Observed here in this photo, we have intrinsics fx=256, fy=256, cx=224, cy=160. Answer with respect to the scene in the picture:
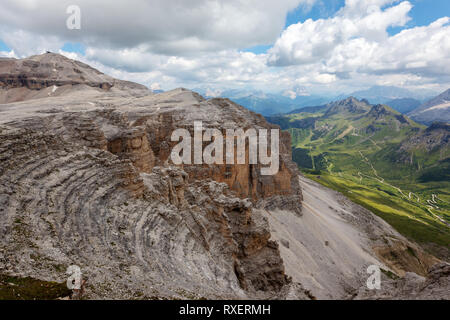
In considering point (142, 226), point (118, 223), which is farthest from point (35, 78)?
point (142, 226)

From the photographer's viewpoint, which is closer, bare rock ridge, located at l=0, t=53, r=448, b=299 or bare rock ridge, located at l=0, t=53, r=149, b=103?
bare rock ridge, located at l=0, t=53, r=448, b=299

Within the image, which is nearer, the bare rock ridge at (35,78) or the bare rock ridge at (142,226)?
the bare rock ridge at (142,226)

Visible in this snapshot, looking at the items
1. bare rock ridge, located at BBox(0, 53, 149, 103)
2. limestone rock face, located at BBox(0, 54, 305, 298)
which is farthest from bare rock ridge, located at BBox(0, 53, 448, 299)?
bare rock ridge, located at BBox(0, 53, 149, 103)

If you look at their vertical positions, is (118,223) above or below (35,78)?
below

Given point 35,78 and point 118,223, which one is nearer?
point 118,223

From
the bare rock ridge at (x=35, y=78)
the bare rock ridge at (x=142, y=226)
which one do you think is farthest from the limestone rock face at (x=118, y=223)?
the bare rock ridge at (x=35, y=78)

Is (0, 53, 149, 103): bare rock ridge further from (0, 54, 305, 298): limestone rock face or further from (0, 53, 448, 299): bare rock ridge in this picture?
(0, 54, 305, 298): limestone rock face

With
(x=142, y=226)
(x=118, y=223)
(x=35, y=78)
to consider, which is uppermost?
(x=35, y=78)

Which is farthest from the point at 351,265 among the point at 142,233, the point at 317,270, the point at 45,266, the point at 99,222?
the point at 45,266

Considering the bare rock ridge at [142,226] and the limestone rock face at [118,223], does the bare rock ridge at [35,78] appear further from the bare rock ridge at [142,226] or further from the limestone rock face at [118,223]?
the limestone rock face at [118,223]

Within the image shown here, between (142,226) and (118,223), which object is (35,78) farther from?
(142,226)

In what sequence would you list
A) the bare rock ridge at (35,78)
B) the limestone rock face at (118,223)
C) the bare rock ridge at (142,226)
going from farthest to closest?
1. the bare rock ridge at (35,78)
2. the bare rock ridge at (142,226)
3. the limestone rock face at (118,223)

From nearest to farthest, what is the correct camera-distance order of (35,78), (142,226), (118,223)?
(118,223) → (142,226) → (35,78)
